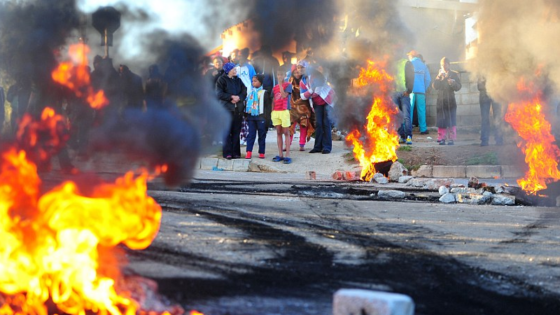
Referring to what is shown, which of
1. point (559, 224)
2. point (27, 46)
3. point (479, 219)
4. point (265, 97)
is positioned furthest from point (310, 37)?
point (265, 97)

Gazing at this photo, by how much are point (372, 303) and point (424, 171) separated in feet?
33.9

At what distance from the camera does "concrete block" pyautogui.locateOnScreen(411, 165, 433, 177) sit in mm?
13319

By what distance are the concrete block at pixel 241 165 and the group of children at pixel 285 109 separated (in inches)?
11.1

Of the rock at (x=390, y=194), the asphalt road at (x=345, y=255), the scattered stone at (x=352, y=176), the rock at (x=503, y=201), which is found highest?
the scattered stone at (x=352, y=176)

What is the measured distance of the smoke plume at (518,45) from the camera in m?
11.3

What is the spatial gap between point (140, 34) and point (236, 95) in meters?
5.62

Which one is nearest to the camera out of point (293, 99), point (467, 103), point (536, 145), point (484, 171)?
point (536, 145)

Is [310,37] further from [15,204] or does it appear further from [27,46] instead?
[15,204]

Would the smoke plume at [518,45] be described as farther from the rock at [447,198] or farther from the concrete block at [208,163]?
the concrete block at [208,163]

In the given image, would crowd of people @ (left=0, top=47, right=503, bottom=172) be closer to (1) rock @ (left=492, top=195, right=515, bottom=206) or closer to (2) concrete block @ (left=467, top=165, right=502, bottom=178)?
(2) concrete block @ (left=467, top=165, right=502, bottom=178)

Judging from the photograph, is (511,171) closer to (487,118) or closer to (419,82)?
(487,118)

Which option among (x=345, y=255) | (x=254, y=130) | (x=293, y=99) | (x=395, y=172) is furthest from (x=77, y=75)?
(x=293, y=99)

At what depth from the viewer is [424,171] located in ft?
43.9

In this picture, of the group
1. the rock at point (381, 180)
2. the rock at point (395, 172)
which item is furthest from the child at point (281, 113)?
the rock at point (381, 180)
